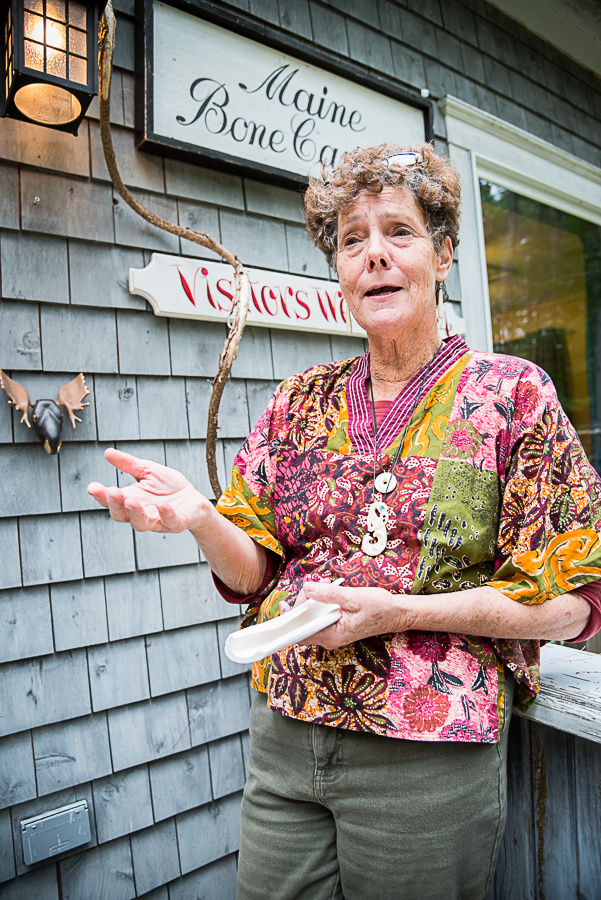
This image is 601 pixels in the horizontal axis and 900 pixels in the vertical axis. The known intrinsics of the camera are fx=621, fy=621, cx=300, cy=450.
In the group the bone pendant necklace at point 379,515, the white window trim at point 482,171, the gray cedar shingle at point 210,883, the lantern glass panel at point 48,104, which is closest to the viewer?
the bone pendant necklace at point 379,515

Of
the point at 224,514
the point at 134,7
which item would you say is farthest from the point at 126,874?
the point at 134,7

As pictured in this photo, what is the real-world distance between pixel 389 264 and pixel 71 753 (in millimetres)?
1439

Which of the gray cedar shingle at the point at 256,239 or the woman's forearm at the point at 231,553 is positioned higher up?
the gray cedar shingle at the point at 256,239

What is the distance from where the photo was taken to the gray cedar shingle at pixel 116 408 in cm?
173

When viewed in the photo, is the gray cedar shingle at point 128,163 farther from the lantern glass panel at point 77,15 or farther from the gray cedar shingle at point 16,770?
the gray cedar shingle at point 16,770

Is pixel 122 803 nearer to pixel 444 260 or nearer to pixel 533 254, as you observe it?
pixel 444 260

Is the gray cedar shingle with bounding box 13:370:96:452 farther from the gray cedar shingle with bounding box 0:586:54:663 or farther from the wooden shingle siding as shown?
the gray cedar shingle with bounding box 0:586:54:663

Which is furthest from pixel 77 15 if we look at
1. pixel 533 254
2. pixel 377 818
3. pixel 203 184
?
pixel 533 254

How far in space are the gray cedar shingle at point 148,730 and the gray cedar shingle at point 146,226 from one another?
132 centimetres

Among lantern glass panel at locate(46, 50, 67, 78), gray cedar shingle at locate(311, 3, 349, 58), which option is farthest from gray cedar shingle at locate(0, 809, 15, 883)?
gray cedar shingle at locate(311, 3, 349, 58)

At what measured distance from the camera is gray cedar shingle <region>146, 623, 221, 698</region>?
5.80ft

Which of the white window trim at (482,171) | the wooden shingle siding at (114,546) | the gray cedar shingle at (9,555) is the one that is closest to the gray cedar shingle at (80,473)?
the wooden shingle siding at (114,546)

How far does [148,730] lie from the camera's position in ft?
5.70

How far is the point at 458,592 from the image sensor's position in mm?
851
